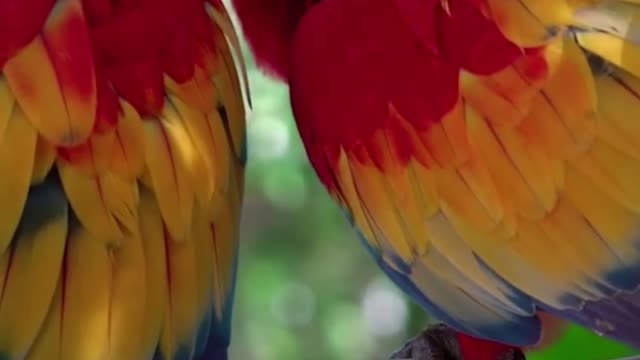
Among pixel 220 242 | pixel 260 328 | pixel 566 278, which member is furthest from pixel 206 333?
pixel 260 328

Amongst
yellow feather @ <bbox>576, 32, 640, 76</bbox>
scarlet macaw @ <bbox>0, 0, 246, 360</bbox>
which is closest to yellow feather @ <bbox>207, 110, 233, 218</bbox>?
scarlet macaw @ <bbox>0, 0, 246, 360</bbox>

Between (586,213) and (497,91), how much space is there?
7 centimetres

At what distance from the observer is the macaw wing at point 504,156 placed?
526mm

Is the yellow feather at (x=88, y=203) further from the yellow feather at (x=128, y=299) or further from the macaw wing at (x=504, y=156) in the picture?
the macaw wing at (x=504, y=156)

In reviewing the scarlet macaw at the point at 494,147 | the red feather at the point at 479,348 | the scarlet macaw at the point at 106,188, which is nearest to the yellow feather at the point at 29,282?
the scarlet macaw at the point at 106,188

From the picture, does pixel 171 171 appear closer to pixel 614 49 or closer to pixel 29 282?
pixel 29 282

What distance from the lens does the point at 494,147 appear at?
0.54 meters

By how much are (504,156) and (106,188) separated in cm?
18

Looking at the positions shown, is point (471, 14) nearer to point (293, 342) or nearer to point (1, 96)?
point (1, 96)

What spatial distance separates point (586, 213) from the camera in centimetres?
53

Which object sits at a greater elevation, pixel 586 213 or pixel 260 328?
pixel 586 213

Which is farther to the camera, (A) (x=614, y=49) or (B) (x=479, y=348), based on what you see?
(B) (x=479, y=348)

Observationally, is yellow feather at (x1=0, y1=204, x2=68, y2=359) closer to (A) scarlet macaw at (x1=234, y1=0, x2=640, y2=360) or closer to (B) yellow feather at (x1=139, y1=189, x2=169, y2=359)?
(B) yellow feather at (x1=139, y1=189, x2=169, y2=359)

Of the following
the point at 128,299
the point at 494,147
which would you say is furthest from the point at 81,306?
the point at 494,147
